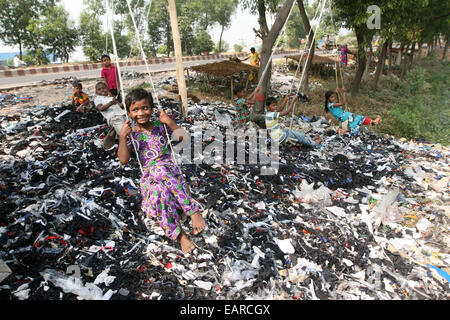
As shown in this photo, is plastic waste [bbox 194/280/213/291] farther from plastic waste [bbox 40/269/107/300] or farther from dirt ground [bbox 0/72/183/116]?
dirt ground [bbox 0/72/183/116]

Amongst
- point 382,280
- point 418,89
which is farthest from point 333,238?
point 418,89

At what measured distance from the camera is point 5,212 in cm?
292

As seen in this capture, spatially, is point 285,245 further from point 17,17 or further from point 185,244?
point 17,17

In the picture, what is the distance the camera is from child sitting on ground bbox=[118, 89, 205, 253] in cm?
237

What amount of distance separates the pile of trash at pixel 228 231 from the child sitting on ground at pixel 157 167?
1.31 ft

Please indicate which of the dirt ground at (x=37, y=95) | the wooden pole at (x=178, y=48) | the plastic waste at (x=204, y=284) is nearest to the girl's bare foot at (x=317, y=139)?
the wooden pole at (x=178, y=48)

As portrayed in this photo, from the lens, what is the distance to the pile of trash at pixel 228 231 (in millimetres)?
2342

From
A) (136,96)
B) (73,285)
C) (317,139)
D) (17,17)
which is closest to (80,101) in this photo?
(136,96)

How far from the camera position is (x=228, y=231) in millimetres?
2971

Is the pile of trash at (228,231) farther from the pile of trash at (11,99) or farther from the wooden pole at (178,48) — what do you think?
the pile of trash at (11,99)

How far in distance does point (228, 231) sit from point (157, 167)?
110cm

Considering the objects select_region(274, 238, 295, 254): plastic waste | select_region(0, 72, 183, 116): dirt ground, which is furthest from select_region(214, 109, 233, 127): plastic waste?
select_region(274, 238, 295, 254): plastic waste

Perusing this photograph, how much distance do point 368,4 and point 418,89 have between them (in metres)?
7.30
